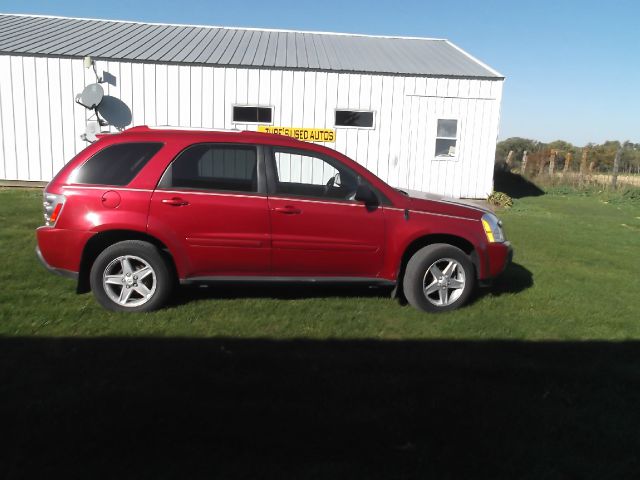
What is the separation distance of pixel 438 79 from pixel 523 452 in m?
12.1

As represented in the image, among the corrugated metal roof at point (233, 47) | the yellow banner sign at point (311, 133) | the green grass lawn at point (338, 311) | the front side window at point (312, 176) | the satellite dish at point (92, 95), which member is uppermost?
the corrugated metal roof at point (233, 47)

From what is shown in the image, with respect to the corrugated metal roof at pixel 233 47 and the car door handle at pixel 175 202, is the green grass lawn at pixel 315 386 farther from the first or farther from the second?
the corrugated metal roof at pixel 233 47

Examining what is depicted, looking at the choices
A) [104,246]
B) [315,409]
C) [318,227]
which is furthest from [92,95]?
[315,409]

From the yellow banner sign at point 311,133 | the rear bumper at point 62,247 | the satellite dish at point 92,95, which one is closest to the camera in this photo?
the rear bumper at point 62,247

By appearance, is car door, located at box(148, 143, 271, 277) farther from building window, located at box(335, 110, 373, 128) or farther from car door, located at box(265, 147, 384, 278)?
building window, located at box(335, 110, 373, 128)

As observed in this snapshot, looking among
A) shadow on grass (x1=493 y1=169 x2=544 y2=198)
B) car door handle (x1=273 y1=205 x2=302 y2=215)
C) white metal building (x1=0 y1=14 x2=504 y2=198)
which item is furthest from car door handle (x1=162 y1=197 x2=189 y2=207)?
shadow on grass (x1=493 y1=169 x2=544 y2=198)

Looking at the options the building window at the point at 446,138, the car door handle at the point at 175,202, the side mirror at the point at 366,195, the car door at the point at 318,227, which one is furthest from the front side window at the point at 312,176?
the building window at the point at 446,138

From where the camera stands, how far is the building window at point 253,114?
42.7 feet

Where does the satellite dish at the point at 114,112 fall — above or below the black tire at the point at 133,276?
above

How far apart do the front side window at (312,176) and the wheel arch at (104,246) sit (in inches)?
46.5

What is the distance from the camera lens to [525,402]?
10.6 ft

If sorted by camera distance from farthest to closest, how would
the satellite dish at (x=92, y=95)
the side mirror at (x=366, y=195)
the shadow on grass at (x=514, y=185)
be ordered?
the shadow on grass at (x=514, y=185) → the satellite dish at (x=92, y=95) → the side mirror at (x=366, y=195)

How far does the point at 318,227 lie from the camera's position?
4625 millimetres

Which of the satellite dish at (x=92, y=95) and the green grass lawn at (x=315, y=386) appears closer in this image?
the green grass lawn at (x=315, y=386)
